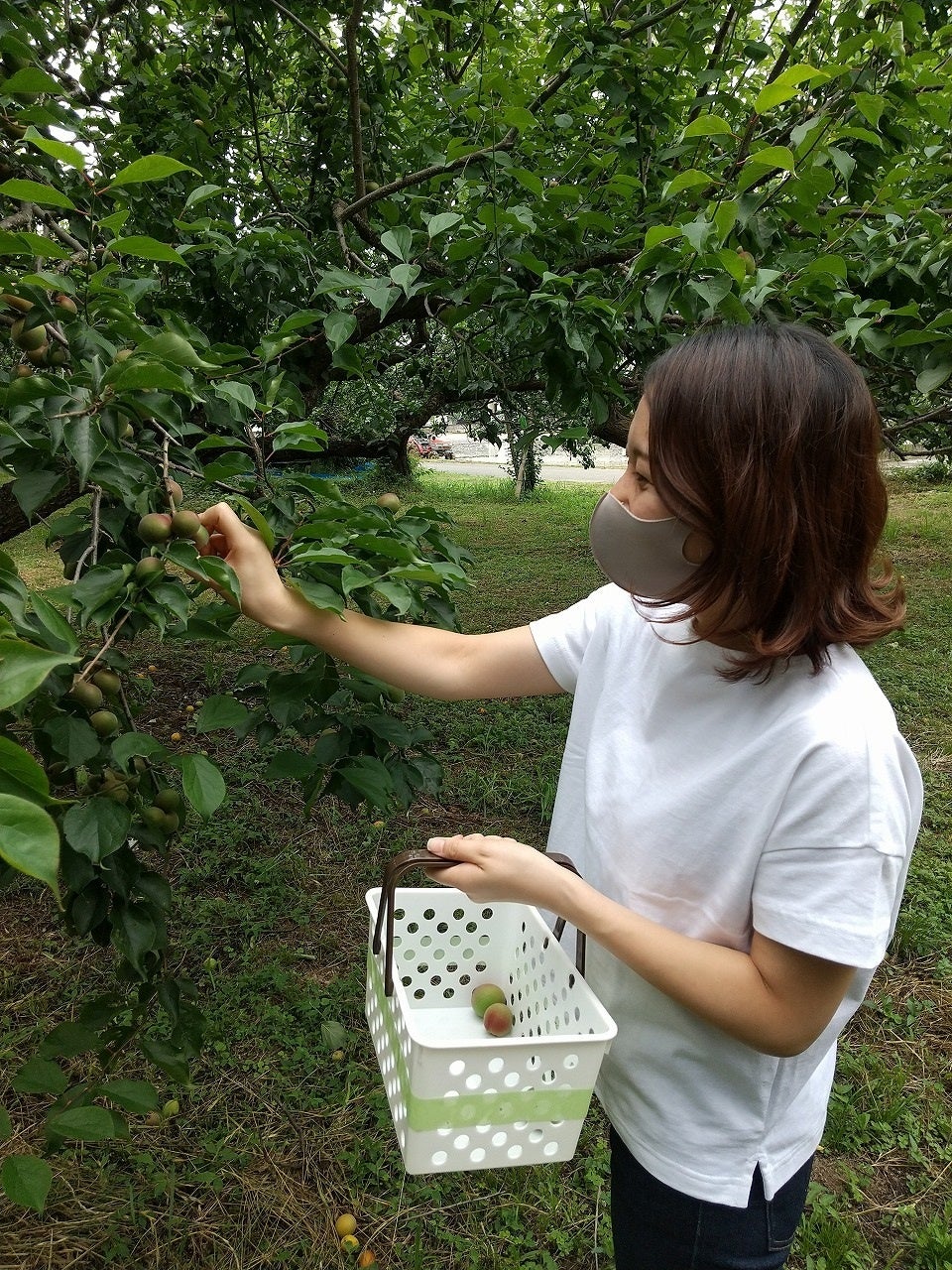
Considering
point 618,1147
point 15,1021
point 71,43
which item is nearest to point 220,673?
point 15,1021

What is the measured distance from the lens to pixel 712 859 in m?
1.00

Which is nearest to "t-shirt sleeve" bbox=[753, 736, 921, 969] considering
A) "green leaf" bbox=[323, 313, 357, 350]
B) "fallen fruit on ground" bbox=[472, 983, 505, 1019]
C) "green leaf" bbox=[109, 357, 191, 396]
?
"fallen fruit on ground" bbox=[472, 983, 505, 1019]

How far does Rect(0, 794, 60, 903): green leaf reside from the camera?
19.3 inches

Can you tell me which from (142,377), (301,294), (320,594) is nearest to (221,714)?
(320,594)

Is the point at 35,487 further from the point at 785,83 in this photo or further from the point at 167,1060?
the point at 785,83

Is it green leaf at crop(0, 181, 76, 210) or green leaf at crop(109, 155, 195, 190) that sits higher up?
green leaf at crop(109, 155, 195, 190)

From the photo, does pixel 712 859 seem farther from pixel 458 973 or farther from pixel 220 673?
pixel 220 673

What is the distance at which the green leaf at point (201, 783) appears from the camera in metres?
1.17

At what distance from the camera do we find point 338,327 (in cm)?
183

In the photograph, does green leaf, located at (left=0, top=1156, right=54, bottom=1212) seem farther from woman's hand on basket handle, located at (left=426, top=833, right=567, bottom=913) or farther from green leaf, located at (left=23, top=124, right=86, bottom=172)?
green leaf, located at (left=23, top=124, right=86, bottom=172)

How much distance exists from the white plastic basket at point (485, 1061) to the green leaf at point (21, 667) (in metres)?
0.50

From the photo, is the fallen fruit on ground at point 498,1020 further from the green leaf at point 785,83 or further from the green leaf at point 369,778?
the green leaf at point 785,83

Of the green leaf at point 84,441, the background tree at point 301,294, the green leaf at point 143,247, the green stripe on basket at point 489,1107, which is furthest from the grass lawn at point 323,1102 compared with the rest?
the green stripe on basket at point 489,1107

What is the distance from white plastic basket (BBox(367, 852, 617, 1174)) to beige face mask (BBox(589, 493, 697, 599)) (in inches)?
16.5
